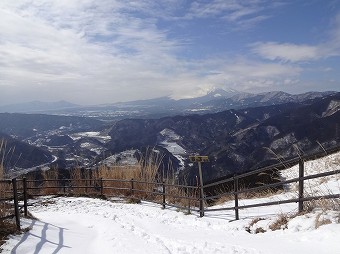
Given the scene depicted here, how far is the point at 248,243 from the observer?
5395mm

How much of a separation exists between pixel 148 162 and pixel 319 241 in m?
10.7

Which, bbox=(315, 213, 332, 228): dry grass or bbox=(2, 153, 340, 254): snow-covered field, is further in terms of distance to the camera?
bbox=(315, 213, 332, 228): dry grass

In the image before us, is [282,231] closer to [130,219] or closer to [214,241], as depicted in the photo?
[214,241]

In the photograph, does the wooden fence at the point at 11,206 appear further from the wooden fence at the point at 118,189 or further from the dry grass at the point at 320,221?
the wooden fence at the point at 118,189

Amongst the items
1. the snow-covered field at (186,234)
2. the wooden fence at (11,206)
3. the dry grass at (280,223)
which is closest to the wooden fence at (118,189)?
the snow-covered field at (186,234)

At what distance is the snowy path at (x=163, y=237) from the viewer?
15.9 ft

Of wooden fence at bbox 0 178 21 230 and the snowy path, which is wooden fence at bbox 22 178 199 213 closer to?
the snowy path

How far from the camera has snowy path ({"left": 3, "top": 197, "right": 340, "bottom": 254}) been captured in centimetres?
486

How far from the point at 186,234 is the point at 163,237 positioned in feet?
1.94

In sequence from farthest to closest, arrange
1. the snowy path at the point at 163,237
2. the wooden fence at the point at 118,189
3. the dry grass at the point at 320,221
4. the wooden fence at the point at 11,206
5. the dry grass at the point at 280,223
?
the wooden fence at the point at 118,189
the wooden fence at the point at 11,206
the dry grass at the point at 280,223
the dry grass at the point at 320,221
the snowy path at the point at 163,237

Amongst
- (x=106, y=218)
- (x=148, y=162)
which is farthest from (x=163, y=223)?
(x=148, y=162)

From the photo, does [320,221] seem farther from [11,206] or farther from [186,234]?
[11,206]

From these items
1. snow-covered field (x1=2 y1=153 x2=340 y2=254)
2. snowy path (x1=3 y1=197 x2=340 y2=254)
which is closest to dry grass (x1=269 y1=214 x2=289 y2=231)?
snow-covered field (x1=2 y1=153 x2=340 y2=254)

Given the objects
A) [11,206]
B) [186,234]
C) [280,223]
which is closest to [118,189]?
[11,206]
